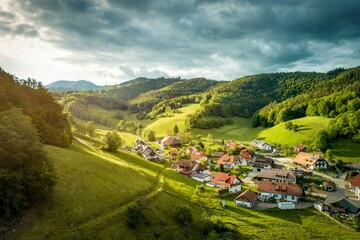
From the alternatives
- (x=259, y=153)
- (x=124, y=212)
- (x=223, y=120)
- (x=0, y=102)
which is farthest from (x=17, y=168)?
(x=223, y=120)

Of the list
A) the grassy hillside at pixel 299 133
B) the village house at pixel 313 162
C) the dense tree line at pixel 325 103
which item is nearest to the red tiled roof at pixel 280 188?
the village house at pixel 313 162

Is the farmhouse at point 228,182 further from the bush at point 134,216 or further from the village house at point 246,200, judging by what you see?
the bush at point 134,216

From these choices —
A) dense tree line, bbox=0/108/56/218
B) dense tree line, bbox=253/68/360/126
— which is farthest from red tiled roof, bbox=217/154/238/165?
dense tree line, bbox=253/68/360/126

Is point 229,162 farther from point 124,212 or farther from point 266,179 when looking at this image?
point 124,212

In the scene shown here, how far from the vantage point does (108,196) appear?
47.8 meters

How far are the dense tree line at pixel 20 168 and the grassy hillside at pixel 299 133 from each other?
118 meters

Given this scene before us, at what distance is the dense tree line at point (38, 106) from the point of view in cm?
6325

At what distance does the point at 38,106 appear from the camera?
69.9 m

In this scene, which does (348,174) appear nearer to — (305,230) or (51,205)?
(305,230)

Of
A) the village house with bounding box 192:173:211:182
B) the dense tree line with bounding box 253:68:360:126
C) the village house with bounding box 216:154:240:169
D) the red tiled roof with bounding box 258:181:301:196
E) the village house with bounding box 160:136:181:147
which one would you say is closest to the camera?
the red tiled roof with bounding box 258:181:301:196

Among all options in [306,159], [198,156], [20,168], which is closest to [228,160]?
[198,156]

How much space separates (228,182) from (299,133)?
8154 centimetres

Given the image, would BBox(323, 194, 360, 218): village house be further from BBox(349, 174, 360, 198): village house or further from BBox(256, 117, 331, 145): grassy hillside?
BBox(256, 117, 331, 145): grassy hillside

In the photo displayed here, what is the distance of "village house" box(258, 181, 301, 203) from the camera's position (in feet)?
227
